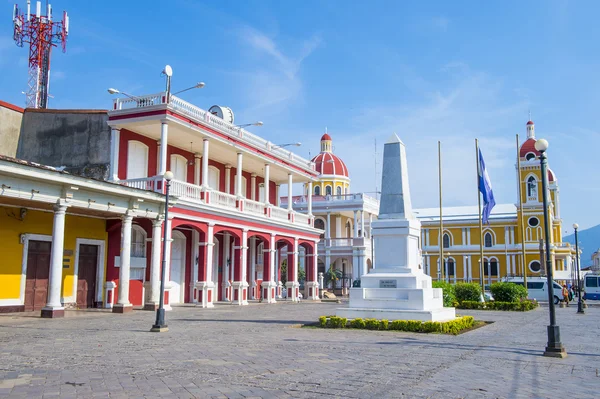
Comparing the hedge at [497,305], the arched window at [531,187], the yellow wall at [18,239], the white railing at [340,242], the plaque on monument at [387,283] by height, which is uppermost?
the arched window at [531,187]

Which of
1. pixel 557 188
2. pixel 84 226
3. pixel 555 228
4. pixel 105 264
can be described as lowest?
pixel 105 264

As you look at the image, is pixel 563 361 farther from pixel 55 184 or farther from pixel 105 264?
pixel 105 264

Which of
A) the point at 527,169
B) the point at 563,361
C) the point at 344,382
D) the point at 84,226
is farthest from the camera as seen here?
the point at 527,169

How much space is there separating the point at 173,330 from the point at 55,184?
639 cm

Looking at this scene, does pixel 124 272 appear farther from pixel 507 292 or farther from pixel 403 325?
pixel 507 292

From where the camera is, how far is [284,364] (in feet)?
29.0

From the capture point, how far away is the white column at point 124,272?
65.0ft

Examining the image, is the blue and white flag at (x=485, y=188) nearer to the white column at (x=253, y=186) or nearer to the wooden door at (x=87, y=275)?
the white column at (x=253, y=186)

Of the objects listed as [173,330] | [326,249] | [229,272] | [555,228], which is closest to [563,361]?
[173,330]

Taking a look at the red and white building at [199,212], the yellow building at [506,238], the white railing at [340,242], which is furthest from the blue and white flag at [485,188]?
the yellow building at [506,238]

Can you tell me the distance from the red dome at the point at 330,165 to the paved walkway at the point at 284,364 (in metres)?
47.1

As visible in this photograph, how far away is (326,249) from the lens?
162ft

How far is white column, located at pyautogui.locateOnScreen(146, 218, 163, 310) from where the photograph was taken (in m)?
21.4

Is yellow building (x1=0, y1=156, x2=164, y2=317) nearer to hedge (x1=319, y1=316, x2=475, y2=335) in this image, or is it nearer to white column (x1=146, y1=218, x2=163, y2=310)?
white column (x1=146, y1=218, x2=163, y2=310)
